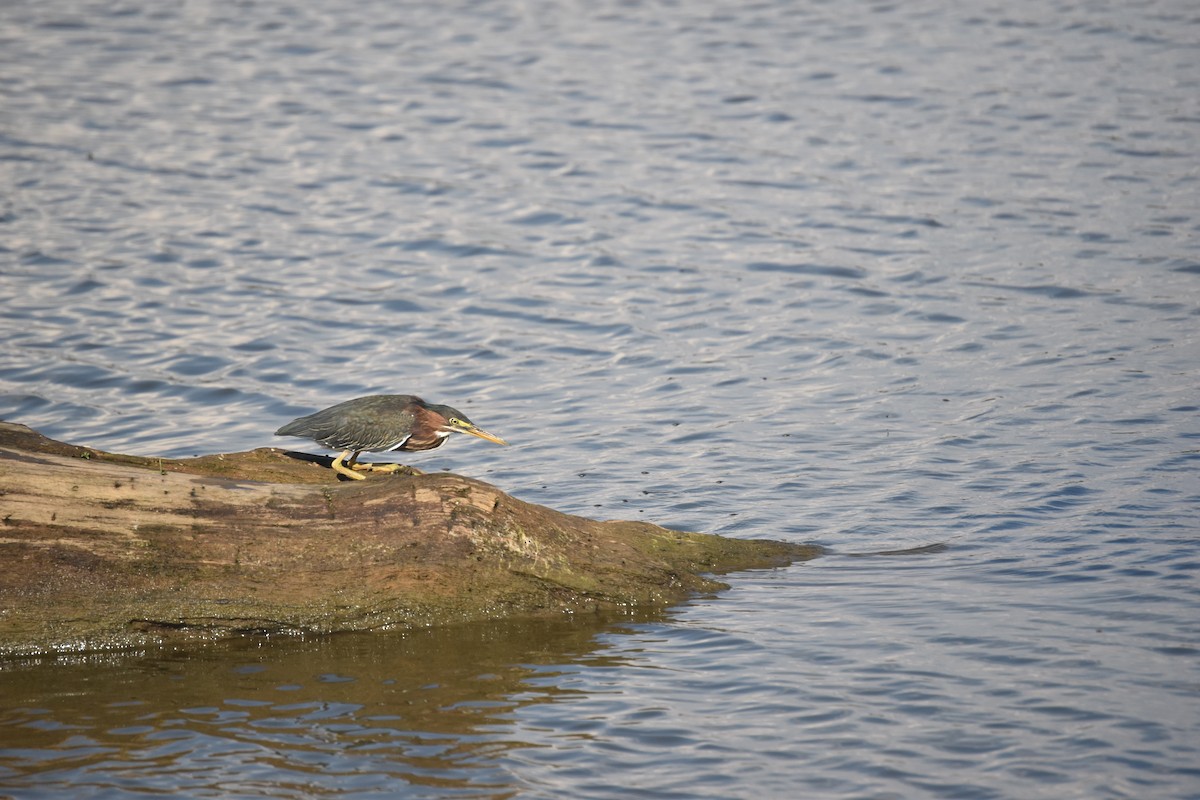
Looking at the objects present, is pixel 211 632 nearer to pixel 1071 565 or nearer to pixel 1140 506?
pixel 1071 565

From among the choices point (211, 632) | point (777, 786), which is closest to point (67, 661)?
point (211, 632)

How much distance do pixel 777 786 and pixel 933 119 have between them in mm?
14856

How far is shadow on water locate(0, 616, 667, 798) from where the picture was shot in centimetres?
617

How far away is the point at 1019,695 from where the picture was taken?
6727 millimetres

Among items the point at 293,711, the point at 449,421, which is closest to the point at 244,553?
the point at 293,711

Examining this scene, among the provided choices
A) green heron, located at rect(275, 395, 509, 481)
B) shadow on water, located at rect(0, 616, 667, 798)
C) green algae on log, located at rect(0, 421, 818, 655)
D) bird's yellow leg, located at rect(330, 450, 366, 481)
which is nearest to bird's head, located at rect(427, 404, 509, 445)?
green heron, located at rect(275, 395, 509, 481)

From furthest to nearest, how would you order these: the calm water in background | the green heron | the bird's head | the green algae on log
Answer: the bird's head
the green heron
the green algae on log
the calm water in background

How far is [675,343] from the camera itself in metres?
13.6

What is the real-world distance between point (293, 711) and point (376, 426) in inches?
76.3

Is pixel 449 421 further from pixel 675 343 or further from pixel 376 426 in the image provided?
pixel 675 343

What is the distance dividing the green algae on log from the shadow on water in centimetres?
14

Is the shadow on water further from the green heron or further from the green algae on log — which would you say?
the green heron

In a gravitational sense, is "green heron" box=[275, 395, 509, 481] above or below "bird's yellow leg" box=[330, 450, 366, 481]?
above

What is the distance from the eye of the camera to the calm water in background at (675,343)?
21.5 feet
